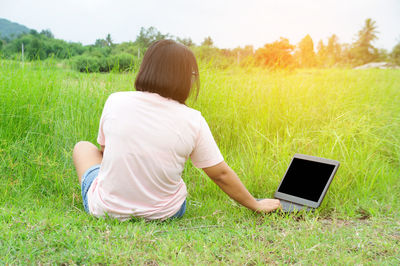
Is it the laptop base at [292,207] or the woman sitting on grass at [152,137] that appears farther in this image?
the laptop base at [292,207]

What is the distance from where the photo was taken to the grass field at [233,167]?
5.37 feet

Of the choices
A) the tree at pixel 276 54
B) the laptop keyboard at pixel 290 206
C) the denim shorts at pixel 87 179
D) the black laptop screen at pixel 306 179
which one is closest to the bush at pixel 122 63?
the tree at pixel 276 54

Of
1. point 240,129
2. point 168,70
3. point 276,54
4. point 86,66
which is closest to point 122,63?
point 86,66

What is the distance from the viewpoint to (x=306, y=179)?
2.38m

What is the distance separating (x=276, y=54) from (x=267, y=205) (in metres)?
3.04

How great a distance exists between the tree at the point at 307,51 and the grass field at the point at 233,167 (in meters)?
0.40

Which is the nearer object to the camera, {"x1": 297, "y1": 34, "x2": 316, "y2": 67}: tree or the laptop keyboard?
the laptop keyboard

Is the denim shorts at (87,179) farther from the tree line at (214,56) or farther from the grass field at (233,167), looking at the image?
the tree line at (214,56)

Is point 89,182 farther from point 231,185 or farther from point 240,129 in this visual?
point 240,129

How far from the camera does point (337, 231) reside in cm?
199

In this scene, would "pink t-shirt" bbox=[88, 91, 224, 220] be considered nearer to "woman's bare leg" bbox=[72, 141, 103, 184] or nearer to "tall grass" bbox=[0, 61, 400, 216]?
"woman's bare leg" bbox=[72, 141, 103, 184]

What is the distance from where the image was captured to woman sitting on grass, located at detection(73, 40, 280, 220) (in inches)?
69.1

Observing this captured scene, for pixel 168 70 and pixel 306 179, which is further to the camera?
pixel 306 179

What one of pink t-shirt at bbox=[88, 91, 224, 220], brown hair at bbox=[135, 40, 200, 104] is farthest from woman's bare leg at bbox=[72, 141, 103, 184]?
brown hair at bbox=[135, 40, 200, 104]
